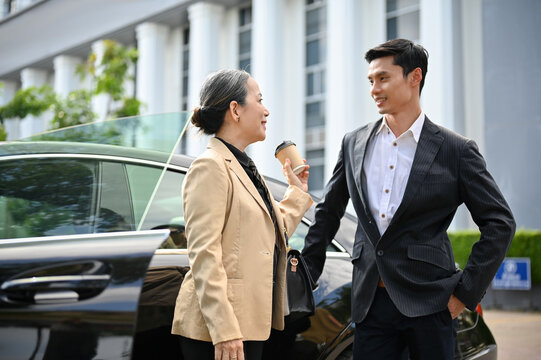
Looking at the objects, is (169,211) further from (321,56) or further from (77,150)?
(321,56)

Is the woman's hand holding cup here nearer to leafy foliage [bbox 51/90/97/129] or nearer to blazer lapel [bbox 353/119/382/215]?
blazer lapel [bbox 353/119/382/215]

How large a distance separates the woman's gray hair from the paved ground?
15.2 feet

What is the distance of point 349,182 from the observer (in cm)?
246

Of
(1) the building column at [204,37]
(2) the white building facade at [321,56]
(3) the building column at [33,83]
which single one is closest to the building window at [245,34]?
(2) the white building facade at [321,56]

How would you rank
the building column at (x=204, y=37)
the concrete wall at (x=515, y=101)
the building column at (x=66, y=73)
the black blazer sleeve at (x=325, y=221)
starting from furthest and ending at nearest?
the building column at (x=66, y=73) → the building column at (x=204, y=37) → the concrete wall at (x=515, y=101) → the black blazer sleeve at (x=325, y=221)

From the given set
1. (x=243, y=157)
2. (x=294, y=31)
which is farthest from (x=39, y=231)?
(x=294, y=31)

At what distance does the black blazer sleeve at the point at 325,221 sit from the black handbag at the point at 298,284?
13 cm

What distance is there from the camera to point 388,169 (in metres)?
2.32

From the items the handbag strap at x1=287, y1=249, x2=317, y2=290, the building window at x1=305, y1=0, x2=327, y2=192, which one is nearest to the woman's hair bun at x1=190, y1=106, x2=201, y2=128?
the handbag strap at x1=287, y1=249, x2=317, y2=290

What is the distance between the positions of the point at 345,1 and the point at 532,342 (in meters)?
10.8

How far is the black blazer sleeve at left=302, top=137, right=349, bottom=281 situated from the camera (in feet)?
8.42

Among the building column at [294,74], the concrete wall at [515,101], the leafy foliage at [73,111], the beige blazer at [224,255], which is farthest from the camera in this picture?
the building column at [294,74]

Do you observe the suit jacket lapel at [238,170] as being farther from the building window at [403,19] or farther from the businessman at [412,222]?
the building window at [403,19]

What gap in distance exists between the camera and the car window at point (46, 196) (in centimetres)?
237
